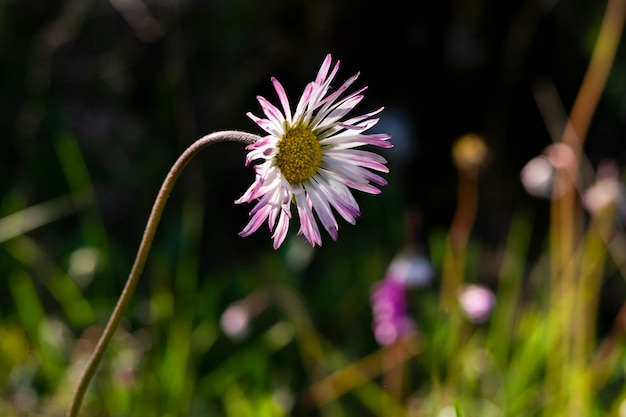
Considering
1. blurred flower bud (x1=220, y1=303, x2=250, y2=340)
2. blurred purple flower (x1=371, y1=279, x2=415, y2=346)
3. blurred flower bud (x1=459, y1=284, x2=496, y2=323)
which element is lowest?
blurred flower bud (x1=459, y1=284, x2=496, y2=323)

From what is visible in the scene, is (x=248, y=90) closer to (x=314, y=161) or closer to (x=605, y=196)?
(x=605, y=196)

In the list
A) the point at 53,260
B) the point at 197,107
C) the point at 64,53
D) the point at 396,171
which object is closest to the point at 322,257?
the point at 396,171

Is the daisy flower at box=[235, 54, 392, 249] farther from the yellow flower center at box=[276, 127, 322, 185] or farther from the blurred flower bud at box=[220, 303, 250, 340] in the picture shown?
the blurred flower bud at box=[220, 303, 250, 340]

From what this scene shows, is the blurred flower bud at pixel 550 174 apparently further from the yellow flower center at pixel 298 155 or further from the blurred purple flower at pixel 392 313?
the yellow flower center at pixel 298 155

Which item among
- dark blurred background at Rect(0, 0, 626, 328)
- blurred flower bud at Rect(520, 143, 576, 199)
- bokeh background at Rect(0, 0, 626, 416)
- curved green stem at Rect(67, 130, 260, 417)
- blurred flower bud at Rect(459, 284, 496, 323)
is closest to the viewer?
curved green stem at Rect(67, 130, 260, 417)

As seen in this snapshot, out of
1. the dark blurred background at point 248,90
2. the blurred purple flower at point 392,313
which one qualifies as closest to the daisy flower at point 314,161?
the blurred purple flower at point 392,313

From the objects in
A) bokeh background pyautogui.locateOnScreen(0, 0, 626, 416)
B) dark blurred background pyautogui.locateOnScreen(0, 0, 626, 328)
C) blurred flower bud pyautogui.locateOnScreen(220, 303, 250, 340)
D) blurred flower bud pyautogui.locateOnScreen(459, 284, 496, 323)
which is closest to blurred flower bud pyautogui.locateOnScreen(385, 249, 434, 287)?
blurred flower bud pyautogui.locateOnScreen(459, 284, 496, 323)

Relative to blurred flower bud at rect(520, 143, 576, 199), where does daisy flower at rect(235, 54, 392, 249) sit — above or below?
above

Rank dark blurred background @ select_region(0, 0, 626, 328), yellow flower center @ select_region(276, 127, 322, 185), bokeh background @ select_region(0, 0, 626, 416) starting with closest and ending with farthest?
yellow flower center @ select_region(276, 127, 322, 185)
bokeh background @ select_region(0, 0, 626, 416)
dark blurred background @ select_region(0, 0, 626, 328)

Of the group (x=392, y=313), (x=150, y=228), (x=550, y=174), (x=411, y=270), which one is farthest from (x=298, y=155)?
(x=550, y=174)
